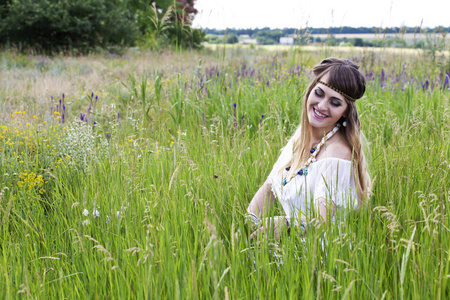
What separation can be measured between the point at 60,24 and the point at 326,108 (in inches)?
613

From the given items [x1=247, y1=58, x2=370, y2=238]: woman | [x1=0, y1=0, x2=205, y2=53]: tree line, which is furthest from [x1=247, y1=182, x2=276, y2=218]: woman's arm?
[x1=0, y1=0, x2=205, y2=53]: tree line

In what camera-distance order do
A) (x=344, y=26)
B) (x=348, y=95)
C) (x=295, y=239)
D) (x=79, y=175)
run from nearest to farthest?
(x=295, y=239)
(x=348, y=95)
(x=79, y=175)
(x=344, y=26)

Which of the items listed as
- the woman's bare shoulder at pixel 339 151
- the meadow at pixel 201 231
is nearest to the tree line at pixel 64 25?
the meadow at pixel 201 231

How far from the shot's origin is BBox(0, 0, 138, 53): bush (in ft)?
48.5

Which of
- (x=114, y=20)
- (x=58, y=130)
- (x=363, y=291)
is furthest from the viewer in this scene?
(x=114, y=20)

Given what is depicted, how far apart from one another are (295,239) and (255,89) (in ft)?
10.8

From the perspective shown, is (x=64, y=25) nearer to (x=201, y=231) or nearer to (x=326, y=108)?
(x=326, y=108)

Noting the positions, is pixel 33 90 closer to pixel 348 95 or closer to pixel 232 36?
pixel 232 36

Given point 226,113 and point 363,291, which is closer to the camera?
point 363,291

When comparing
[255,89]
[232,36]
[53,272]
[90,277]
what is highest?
[232,36]

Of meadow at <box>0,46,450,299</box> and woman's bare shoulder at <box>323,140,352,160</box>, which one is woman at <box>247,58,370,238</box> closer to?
woman's bare shoulder at <box>323,140,352,160</box>

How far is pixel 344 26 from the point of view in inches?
188

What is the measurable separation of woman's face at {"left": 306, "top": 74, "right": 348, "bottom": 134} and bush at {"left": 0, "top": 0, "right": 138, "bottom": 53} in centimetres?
1460

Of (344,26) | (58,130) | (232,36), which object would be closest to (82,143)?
(58,130)
